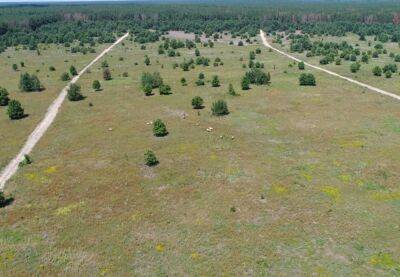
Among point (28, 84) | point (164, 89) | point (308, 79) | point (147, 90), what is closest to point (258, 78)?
point (308, 79)

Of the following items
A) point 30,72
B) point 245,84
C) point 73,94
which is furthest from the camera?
point 30,72

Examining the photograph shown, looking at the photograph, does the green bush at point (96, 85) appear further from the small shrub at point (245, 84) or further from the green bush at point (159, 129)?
the green bush at point (159, 129)

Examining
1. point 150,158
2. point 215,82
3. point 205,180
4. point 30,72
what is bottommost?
point 205,180

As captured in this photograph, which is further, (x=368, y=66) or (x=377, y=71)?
(x=368, y=66)

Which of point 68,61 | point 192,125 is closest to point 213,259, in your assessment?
point 192,125

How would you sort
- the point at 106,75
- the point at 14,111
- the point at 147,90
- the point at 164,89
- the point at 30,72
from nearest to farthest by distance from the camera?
the point at 14,111
the point at 147,90
the point at 164,89
the point at 106,75
the point at 30,72

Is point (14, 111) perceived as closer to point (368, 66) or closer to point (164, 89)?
point (164, 89)

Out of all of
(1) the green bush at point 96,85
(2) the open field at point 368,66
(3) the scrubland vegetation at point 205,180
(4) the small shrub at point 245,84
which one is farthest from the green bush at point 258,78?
(1) the green bush at point 96,85

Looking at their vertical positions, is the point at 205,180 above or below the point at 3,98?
below
